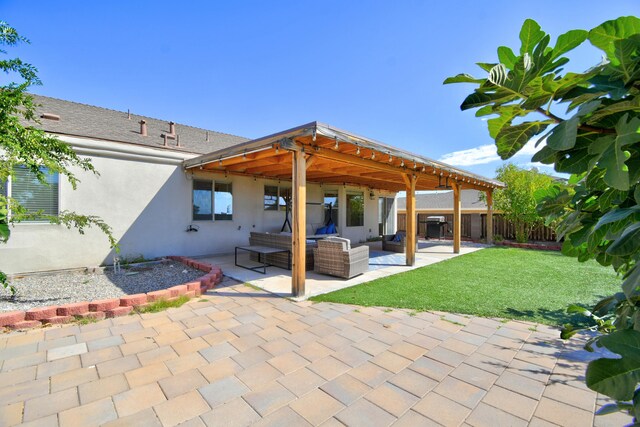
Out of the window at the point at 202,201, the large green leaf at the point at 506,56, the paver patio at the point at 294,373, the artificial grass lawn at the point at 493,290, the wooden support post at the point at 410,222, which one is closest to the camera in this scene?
the large green leaf at the point at 506,56

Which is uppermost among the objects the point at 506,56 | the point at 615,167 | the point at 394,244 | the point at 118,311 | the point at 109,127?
the point at 109,127

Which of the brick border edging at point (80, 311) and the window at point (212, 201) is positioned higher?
the window at point (212, 201)

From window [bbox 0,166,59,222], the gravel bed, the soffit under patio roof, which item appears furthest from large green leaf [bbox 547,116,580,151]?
window [bbox 0,166,59,222]

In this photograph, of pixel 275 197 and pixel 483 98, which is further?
pixel 275 197

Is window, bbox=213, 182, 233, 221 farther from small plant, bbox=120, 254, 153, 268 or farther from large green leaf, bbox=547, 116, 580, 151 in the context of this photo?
large green leaf, bbox=547, 116, 580, 151

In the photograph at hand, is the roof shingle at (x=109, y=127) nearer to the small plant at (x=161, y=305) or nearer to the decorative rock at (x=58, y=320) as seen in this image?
the decorative rock at (x=58, y=320)

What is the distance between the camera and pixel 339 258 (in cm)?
639

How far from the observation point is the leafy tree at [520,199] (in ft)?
40.2

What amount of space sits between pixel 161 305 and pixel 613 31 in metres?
5.30

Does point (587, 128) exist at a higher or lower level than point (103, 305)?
higher

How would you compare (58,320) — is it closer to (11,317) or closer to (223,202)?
(11,317)

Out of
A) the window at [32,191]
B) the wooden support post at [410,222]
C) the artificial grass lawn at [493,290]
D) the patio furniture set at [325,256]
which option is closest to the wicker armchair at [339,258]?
the patio furniture set at [325,256]

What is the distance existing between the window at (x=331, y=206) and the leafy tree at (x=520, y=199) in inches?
310

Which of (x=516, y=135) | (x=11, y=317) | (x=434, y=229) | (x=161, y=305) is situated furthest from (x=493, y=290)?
(x=434, y=229)
